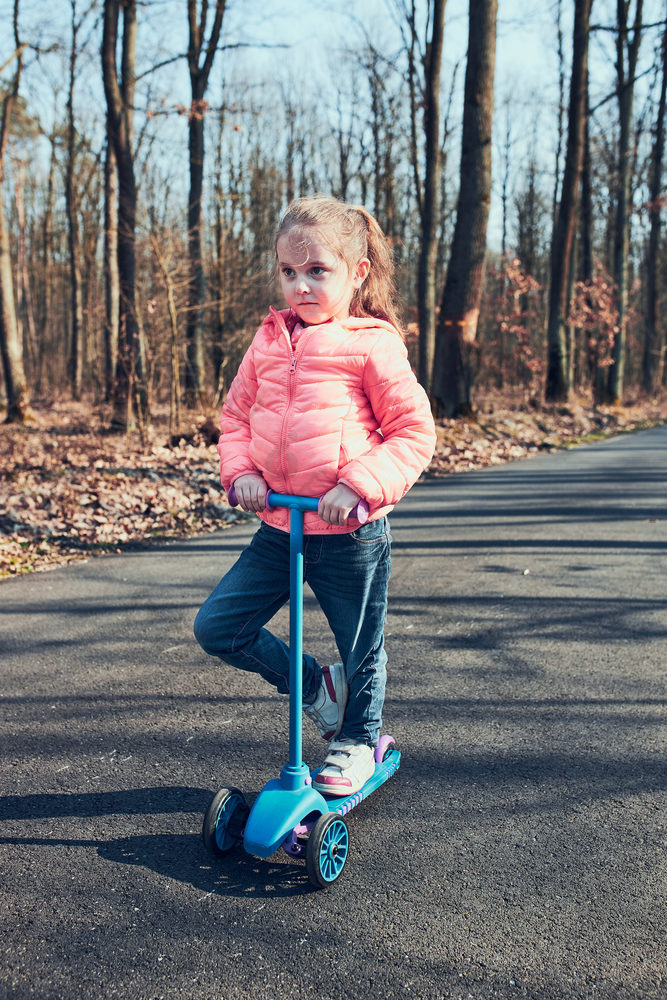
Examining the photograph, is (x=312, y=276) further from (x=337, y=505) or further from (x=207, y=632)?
(x=207, y=632)

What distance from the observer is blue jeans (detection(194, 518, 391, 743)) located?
263 centimetres

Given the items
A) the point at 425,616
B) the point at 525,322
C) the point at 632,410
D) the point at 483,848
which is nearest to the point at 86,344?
the point at 525,322

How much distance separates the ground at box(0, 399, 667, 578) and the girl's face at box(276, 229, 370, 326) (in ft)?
14.0

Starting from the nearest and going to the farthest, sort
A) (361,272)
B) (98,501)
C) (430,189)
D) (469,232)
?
(361,272) → (98,501) → (469,232) → (430,189)

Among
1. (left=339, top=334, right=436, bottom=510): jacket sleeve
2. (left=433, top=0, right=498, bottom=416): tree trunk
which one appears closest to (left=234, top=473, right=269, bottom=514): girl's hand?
(left=339, top=334, right=436, bottom=510): jacket sleeve

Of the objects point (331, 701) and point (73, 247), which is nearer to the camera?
point (331, 701)

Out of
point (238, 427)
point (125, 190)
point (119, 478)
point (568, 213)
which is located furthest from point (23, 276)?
point (238, 427)

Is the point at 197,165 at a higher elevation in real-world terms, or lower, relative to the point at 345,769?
higher

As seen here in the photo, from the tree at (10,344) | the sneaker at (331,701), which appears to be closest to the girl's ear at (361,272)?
the sneaker at (331,701)

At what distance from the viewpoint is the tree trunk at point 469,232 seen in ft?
44.0

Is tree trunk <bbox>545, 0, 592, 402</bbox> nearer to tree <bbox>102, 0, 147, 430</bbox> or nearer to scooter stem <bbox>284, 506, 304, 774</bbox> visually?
tree <bbox>102, 0, 147, 430</bbox>

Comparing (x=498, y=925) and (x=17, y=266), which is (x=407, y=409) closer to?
(x=498, y=925)

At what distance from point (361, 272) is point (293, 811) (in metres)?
1.67

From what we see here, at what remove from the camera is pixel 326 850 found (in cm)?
231
